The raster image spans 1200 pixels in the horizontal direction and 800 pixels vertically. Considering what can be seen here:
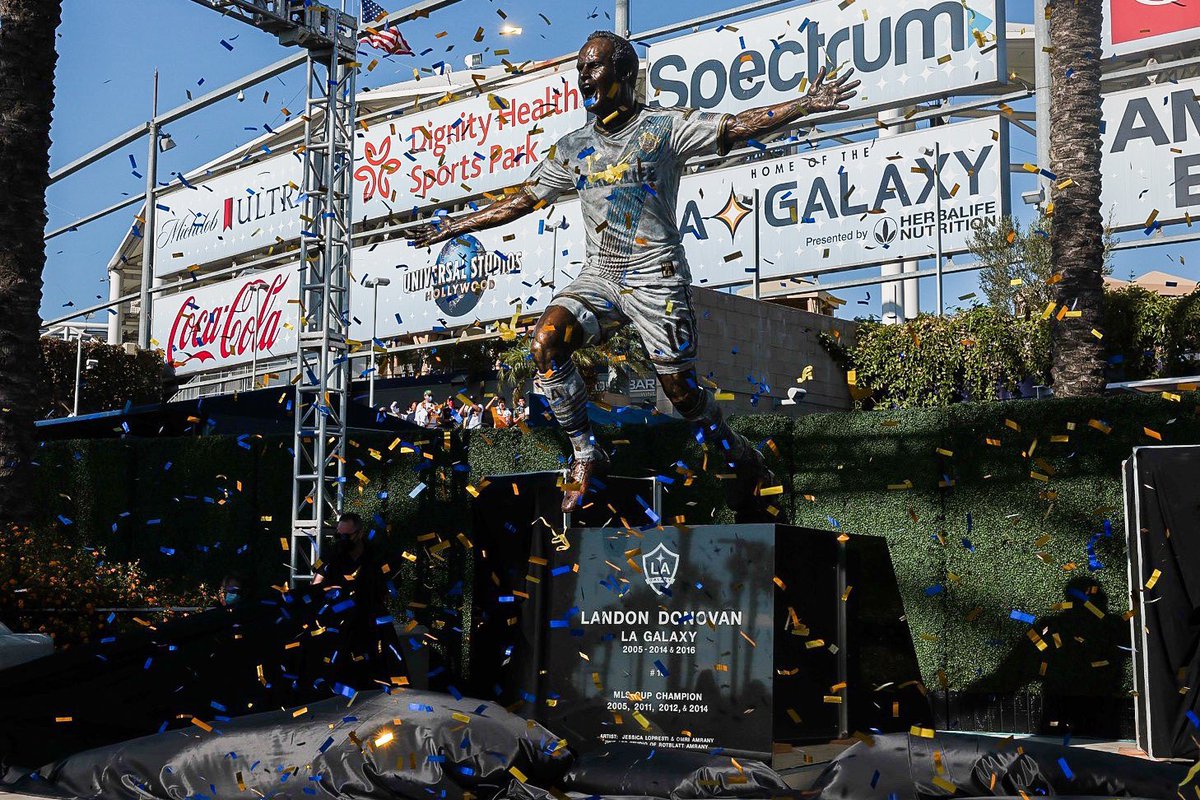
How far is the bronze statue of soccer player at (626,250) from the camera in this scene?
630 cm

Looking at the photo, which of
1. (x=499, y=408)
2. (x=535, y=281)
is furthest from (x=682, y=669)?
(x=535, y=281)

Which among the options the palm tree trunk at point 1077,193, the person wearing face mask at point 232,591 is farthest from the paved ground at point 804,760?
the person wearing face mask at point 232,591

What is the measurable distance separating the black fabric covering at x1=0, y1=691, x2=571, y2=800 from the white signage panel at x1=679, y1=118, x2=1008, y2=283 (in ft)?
37.6

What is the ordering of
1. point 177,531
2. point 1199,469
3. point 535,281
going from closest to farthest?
1. point 1199,469
2. point 177,531
3. point 535,281

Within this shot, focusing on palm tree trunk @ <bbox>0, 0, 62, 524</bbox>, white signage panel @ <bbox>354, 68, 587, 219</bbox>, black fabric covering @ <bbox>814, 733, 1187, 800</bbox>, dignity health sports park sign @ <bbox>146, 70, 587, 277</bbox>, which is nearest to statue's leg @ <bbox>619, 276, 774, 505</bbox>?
black fabric covering @ <bbox>814, 733, 1187, 800</bbox>

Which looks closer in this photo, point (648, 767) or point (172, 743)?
point (648, 767)

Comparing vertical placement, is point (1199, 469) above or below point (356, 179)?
below

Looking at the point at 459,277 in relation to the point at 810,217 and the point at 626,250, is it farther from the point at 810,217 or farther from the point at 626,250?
the point at 626,250

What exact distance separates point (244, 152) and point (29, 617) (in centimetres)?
2181

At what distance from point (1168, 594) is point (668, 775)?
335cm

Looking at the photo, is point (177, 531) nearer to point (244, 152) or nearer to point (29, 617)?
point (29, 617)

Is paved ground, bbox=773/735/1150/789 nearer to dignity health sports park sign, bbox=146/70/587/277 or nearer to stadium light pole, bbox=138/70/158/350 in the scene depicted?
dignity health sports park sign, bbox=146/70/587/277

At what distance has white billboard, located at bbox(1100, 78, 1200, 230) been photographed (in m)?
15.9

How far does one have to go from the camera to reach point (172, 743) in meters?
6.62
